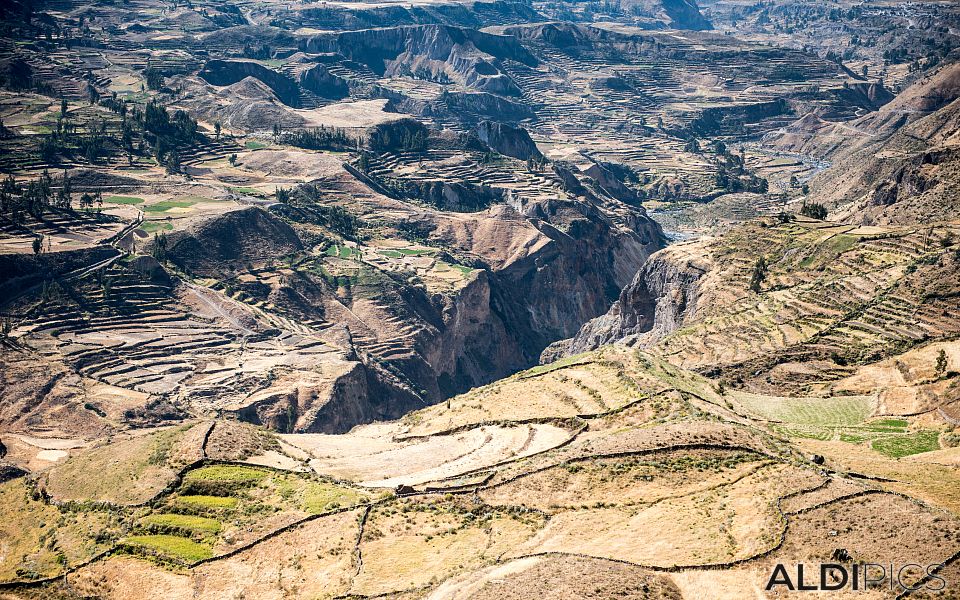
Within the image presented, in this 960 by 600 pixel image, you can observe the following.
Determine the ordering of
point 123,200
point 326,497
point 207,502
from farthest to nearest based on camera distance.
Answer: point 123,200 → point 326,497 → point 207,502

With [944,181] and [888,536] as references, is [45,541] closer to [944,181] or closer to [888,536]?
[888,536]

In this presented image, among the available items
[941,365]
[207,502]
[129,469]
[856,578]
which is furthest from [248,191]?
[856,578]

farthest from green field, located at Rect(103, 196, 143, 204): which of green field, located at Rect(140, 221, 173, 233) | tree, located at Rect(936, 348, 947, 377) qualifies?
tree, located at Rect(936, 348, 947, 377)

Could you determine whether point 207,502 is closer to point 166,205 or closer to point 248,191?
point 166,205

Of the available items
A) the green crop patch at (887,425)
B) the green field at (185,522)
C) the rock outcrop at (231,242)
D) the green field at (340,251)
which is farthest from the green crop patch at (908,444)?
the green field at (340,251)

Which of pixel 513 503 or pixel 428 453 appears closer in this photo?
pixel 513 503

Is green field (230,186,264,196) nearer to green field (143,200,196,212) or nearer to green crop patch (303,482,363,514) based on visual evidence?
green field (143,200,196,212)
